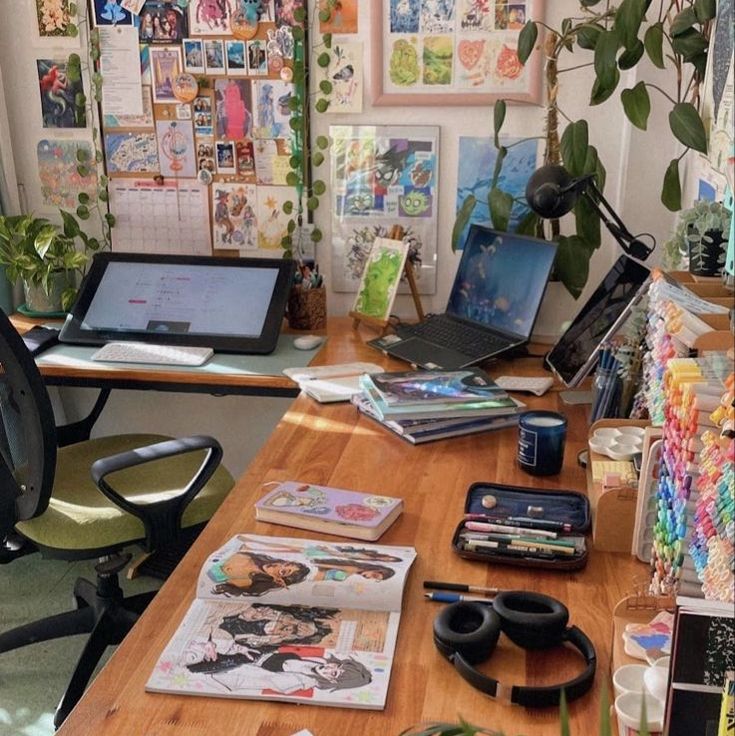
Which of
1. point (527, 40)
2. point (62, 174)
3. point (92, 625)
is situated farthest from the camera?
point (62, 174)

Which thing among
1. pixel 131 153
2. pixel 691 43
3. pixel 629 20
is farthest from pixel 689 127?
pixel 131 153

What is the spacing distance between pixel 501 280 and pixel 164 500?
3.26ft

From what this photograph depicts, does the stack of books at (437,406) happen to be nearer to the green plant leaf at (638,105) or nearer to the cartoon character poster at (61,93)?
the green plant leaf at (638,105)

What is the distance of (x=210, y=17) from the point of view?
2.49 meters

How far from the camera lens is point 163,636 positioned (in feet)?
3.75

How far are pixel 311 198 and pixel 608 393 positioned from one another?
1.22 metres

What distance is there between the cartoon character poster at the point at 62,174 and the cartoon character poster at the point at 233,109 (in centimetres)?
41

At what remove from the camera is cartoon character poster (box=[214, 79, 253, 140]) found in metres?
2.54

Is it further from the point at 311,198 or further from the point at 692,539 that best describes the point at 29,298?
the point at 692,539

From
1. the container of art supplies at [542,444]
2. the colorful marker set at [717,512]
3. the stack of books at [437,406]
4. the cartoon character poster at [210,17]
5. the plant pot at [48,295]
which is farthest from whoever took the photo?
the plant pot at [48,295]

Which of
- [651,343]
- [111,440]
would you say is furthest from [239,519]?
[111,440]

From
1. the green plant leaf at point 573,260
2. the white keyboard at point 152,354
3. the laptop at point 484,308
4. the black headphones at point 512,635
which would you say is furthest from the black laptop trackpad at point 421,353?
the black headphones at point 512,635

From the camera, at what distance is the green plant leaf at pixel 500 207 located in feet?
7.52

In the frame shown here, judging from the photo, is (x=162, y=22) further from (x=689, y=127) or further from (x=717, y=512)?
(x=717, y=512)
